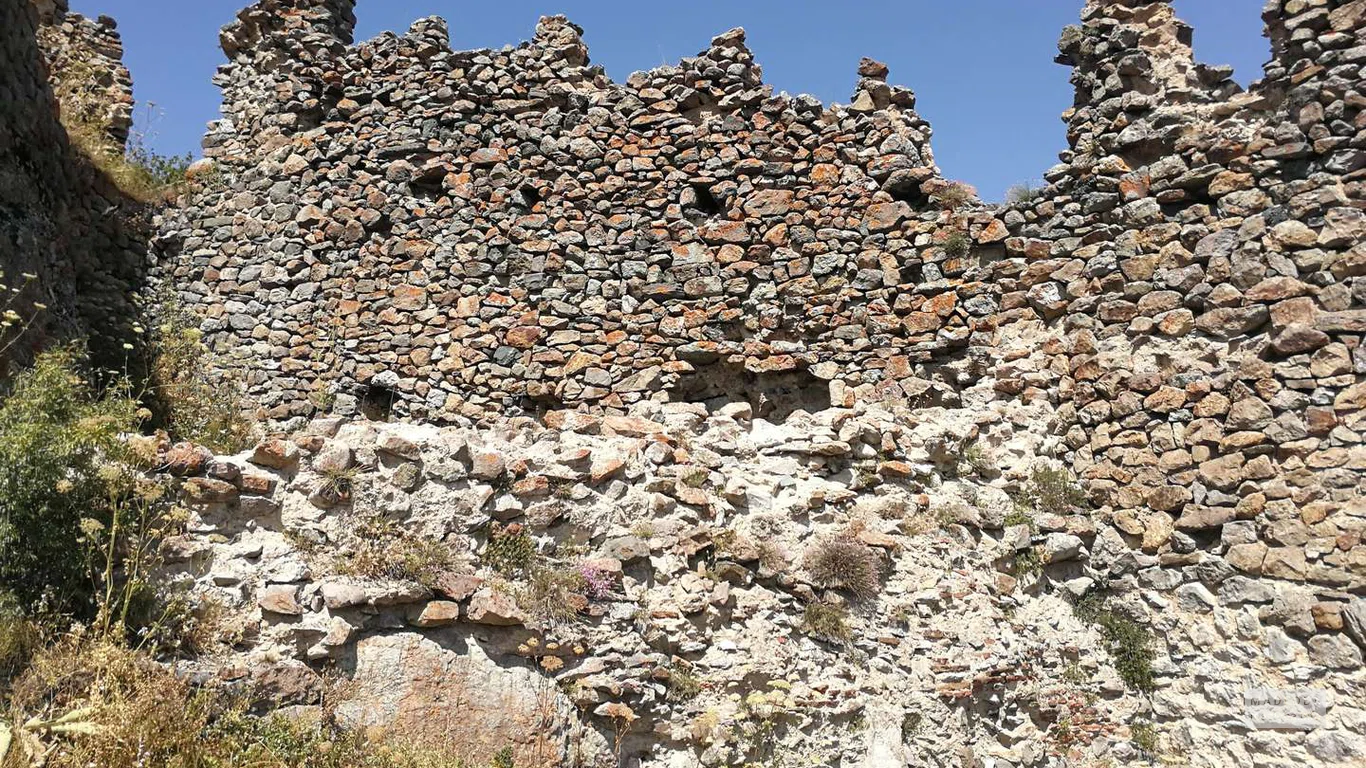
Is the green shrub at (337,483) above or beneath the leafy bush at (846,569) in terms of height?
beneath

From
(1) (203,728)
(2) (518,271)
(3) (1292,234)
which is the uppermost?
(3) (1292,234)

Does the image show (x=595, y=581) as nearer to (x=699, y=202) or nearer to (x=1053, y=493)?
(x=1053, y=493)

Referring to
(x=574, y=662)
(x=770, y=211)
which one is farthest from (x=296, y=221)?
(x=574, y=662)

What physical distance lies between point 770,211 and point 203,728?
666 cm

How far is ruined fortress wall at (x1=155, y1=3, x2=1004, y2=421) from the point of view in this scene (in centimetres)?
893

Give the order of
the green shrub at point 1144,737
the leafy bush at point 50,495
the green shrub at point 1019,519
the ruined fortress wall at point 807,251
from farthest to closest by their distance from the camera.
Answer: the green shrub at point 1019,519 → the ruined fortress wall at point 807,251 → the green shrub at point 1144,737 → the leafy bush at point 50,495

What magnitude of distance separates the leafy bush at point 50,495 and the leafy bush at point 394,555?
139 cm

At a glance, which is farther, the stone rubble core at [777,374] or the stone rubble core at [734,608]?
the stone rubble core at [777,374]

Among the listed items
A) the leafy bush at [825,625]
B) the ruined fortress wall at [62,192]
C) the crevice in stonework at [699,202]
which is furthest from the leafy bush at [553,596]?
the ruined fortress wall at [62,192]

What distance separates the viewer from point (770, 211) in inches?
361

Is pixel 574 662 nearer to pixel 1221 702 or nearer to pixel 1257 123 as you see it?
pixel 1221 702

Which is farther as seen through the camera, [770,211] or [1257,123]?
[770,211]

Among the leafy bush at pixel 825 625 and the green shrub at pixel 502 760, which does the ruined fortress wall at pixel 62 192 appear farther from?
the leafy bush at pixel 825 625

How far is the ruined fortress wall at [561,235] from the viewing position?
29.3 feet
